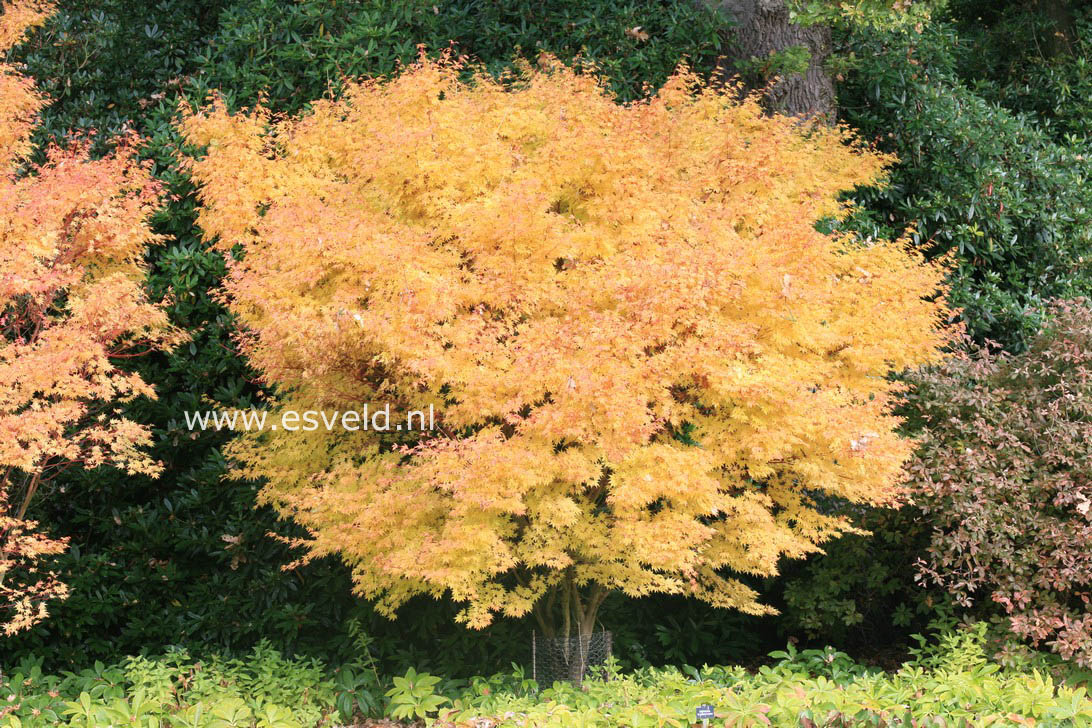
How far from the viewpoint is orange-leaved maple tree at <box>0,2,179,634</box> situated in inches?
326

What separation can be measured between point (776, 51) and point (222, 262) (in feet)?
22.3

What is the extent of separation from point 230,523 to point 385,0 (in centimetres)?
634

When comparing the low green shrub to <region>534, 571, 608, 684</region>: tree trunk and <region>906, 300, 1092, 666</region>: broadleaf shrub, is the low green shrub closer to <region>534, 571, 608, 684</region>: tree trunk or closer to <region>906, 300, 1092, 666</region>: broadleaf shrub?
<region>534, 571, 608, 684</region>: tree trunk

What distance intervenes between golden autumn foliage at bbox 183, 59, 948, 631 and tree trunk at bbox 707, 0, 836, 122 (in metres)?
4.13

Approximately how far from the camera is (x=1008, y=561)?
28.8ft

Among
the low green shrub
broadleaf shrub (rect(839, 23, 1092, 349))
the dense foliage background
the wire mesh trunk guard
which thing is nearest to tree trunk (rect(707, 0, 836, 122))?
the dense foliage background

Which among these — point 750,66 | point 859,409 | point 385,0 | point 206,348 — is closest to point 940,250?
point 750,66

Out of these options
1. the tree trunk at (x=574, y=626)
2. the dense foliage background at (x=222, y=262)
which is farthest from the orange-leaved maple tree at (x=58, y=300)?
the tree trunk at (x=574, y=626)

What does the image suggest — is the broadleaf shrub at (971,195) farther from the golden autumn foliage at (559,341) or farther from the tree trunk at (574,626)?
the tree trunk at (574,626)

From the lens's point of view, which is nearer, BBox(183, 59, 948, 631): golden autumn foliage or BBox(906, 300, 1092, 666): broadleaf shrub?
BBox(183, 59, 948, 631): golden autumn foliage

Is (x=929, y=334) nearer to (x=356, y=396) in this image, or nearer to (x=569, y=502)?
(x=569, y=502)

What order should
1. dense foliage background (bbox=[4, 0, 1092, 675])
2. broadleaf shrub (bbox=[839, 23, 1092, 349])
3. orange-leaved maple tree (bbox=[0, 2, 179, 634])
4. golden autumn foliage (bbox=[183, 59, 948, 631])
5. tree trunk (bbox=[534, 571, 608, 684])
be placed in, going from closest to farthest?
golden autumn foliage (bbox=[183, 59, 948, 631]) < orange-leaved maple tree (bbox=[0, 2, 179, 634]) < tree trunk (bbox=[534, 571, 608, 684]) < dense foliage background (bbox=[4, 0, 1092, 675]) < broadleaf shrub (bbox=[839, 23, 1092, 349])

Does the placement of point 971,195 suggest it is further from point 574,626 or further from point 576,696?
point 576,696

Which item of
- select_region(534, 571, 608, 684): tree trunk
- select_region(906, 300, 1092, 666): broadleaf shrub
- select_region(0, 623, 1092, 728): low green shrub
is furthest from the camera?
select_region(534, 571, 608, 684): tree trunk
